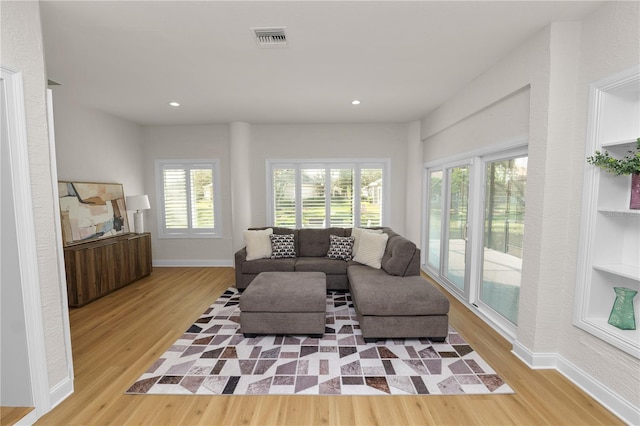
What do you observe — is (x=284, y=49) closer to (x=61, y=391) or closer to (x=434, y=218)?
(x=61, y=391)

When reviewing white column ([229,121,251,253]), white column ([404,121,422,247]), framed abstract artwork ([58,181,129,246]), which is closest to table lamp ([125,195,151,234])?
framed abstract artwork ([58,181,129,246])

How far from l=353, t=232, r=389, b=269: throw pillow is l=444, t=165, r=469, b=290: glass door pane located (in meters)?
0.99

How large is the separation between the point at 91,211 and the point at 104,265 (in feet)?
2.84

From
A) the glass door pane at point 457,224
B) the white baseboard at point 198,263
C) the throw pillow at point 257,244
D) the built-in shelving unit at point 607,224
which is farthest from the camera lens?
the white baseboard at point 198,263

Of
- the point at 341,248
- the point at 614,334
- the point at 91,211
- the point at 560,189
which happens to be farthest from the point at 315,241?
the point at 614,334

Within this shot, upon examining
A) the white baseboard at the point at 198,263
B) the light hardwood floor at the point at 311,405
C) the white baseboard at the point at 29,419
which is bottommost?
the light hardwood floor at the point at 311,405

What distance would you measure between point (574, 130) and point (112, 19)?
354cm

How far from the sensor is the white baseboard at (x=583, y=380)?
1869 millimetres

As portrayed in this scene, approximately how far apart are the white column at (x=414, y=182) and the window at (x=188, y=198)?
11.9 feet

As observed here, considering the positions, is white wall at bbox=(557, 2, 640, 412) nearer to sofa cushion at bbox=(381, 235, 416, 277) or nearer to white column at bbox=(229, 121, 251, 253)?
sofa cushion at bbox=(381, 235, 416, 277)

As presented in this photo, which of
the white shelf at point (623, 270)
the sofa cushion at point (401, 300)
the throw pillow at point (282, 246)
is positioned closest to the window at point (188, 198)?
the throw pillow at point (282, 246)

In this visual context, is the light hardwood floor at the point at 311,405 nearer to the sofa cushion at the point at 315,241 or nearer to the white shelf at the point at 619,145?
the white shelf at the point at 619,145

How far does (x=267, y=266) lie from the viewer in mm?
4266

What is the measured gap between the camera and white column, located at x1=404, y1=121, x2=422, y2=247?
5328 millimetres
